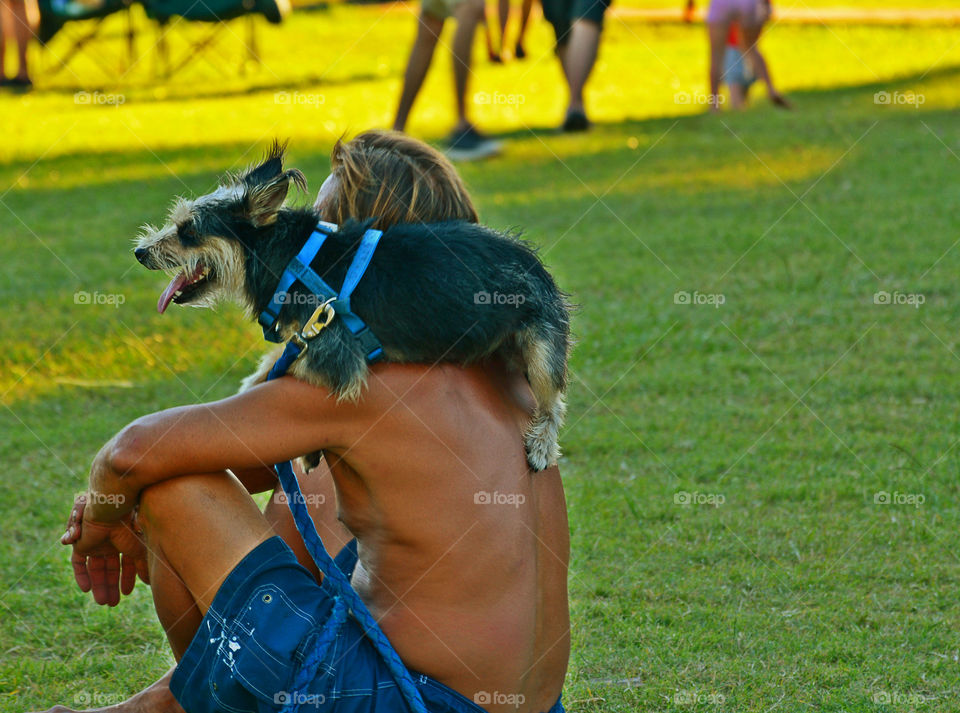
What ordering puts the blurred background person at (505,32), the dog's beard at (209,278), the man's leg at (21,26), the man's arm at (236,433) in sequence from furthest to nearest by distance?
the blurred background person at (505,32), the man's leg at (21,26), the dog's beard at (209,278), the man's arm at (236,433)

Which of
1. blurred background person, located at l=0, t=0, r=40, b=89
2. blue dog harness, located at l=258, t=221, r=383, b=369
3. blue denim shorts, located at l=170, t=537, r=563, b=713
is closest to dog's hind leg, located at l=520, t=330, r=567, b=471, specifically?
blue dog harness, located at l=258, t=221, r=383, b=369

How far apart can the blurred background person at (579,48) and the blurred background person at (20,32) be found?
5.40 meters

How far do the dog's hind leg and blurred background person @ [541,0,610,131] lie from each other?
23.9 ft

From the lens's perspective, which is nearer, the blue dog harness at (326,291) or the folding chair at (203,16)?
the blue dog harness at (326,291)

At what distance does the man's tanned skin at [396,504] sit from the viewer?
240 centimetres

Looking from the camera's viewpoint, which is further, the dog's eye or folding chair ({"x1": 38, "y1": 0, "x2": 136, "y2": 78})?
folding chair ({"x1": 38, "y1": 0, "x2": 136, "y2": 78})

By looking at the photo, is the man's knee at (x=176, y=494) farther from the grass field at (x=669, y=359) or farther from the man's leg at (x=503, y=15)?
the man's leg at (x=503, y=15)

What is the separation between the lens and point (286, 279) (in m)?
2.61

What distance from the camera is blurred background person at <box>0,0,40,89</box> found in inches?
473

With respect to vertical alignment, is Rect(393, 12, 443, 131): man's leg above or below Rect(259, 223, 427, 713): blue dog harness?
below

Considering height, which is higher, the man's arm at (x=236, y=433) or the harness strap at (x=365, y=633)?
the man's arm at (x=236, y=433)

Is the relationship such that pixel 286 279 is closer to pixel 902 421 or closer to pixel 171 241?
pixel 171 241

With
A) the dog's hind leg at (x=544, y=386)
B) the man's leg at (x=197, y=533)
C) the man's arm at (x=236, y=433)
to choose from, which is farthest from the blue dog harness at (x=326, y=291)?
the dog's hind leg at (x=544, y=386)

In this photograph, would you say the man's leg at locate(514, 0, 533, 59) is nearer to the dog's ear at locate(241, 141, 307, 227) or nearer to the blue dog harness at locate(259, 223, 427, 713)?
the dog's ear at locate(241, 141, 307, 227)
